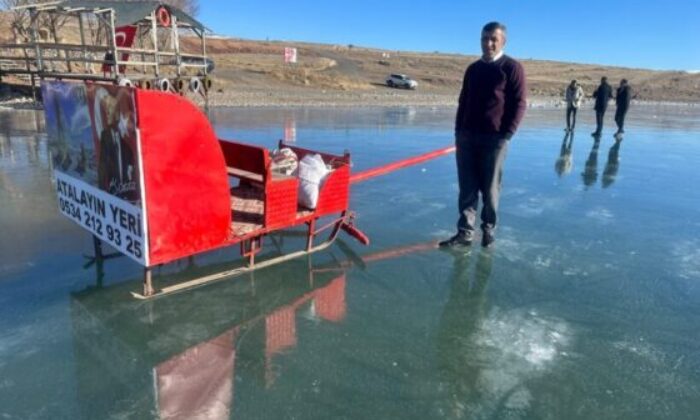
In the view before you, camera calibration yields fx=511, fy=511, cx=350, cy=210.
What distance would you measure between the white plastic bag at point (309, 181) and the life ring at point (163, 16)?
671 inches

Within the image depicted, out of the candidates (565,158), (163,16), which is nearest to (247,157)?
(565,158)

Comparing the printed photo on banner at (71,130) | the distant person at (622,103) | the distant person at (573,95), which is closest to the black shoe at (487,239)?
the printed photo on banner at (71,130)

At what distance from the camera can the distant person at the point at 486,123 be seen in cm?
469

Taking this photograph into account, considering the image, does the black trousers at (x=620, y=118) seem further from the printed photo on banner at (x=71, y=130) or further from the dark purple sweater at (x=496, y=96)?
the printed photo on banner at (x=71, y=130)

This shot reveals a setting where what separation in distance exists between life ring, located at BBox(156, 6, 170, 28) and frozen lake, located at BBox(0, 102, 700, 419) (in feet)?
Answer: 47.2

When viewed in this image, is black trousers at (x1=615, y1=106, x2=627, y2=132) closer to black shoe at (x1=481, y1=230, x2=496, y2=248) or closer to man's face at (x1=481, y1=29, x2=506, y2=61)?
black shoe at (x1=481, y1=230, x2=496, y2=248)

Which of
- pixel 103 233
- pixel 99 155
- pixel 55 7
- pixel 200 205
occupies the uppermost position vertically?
pixel 55 7

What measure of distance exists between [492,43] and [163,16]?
1776cm

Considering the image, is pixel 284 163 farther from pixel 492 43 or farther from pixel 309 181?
pixel 492 43

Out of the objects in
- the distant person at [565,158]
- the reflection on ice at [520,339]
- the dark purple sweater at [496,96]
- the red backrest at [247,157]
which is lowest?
the reflection on ice at [520,339]

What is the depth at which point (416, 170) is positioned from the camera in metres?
9.38

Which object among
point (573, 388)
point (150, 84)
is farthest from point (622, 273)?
point (150, 84)

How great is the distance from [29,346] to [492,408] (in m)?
2.83

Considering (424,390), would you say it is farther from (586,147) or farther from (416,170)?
(586,147)
